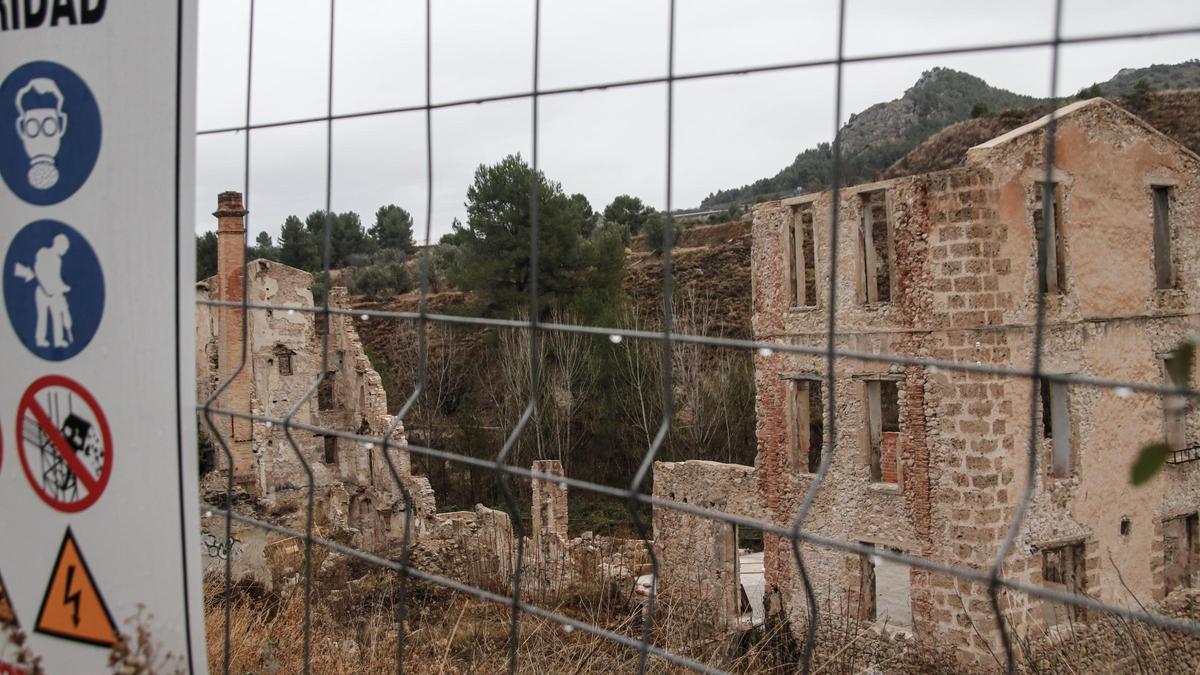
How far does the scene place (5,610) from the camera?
6.62 feet

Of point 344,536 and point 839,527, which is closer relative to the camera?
point 839,527

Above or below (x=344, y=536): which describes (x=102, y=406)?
above

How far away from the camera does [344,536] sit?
14289 millimetres

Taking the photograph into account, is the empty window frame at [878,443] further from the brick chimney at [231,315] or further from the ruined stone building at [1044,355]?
the brick chimney at [231,315]

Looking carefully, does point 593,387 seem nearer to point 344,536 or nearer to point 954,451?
point 344,536

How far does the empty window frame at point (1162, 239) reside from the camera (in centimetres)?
1098

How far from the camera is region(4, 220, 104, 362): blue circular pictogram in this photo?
1.90 metres

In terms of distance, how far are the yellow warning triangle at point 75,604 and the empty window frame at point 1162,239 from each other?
1118 centimetres

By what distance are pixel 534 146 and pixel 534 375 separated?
431 mm

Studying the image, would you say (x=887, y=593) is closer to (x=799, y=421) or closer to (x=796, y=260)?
(x=799, y=421)

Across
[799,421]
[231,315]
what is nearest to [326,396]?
[231,315]

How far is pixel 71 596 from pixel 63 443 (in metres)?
0.28

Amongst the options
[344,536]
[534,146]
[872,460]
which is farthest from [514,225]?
[534,146]

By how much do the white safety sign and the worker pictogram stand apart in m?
0.01
